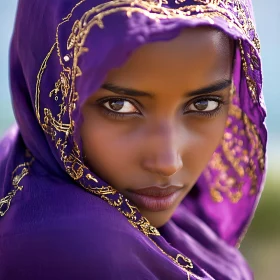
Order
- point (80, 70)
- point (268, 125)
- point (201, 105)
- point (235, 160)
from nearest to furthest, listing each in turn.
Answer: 1. point (80, 70)
2. point (201, 105)
3. point (235, 160)
4. point (268, 125)

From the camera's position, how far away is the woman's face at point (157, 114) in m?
1.16

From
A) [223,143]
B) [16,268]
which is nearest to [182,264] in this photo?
[16,268]

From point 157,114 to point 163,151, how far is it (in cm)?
7

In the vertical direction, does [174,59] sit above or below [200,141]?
above

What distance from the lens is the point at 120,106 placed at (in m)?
1.20

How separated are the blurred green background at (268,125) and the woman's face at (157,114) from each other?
5.17 ft

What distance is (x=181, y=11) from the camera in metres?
1.16

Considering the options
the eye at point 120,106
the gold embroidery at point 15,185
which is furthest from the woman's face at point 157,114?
the gold embroidery at point 15,185

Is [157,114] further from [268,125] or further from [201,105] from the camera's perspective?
[268,125]

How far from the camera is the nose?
120 cm

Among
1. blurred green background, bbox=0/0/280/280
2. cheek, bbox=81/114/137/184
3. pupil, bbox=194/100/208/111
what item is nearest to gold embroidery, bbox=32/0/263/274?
cheek, bbox=81/114/137/184

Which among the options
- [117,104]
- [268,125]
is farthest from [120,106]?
[268,125]

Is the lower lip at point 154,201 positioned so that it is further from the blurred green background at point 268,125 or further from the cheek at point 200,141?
the blurred green background at point 268,125

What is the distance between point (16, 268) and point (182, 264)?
1.10 ft
